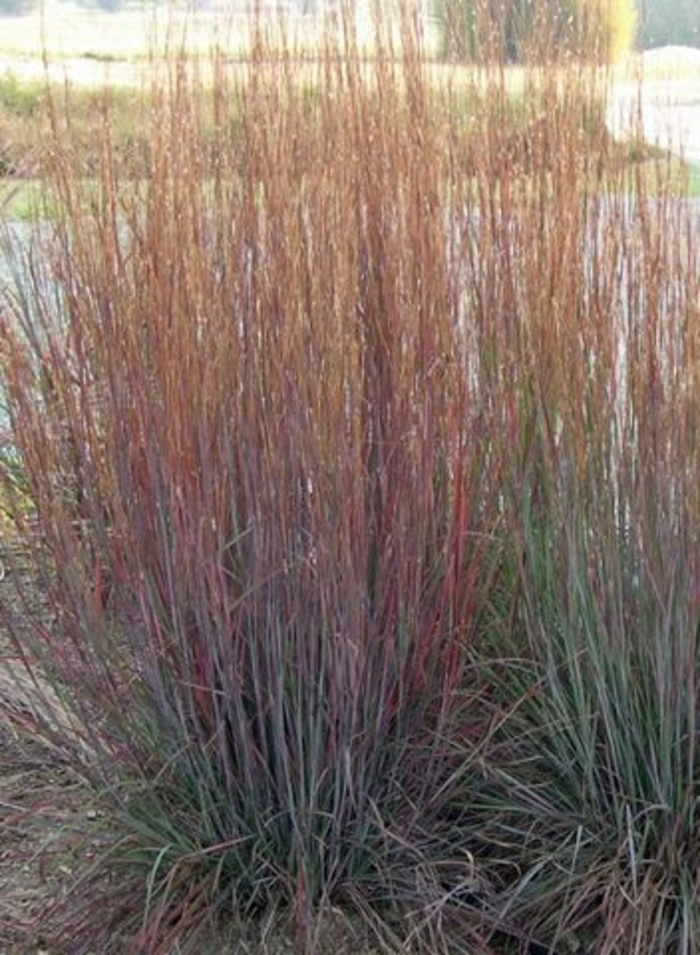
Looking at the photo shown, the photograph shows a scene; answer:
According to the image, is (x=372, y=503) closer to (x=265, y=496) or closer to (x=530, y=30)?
(x=265, y=496)

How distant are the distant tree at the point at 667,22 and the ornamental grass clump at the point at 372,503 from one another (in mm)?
162

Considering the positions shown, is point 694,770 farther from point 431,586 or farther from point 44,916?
point 44,916

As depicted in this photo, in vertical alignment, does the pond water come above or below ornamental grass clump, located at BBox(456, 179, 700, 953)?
above

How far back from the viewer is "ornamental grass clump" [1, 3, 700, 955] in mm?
2373

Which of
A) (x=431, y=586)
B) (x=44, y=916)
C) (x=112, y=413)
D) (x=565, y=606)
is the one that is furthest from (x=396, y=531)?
(x=44, y=916)

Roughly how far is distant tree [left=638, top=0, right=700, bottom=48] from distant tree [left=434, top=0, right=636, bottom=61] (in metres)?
0.05

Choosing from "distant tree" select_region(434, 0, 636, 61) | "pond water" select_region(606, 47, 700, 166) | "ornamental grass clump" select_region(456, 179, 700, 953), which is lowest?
"ornamental grass clump" select_region(456, 179, 700, 953)

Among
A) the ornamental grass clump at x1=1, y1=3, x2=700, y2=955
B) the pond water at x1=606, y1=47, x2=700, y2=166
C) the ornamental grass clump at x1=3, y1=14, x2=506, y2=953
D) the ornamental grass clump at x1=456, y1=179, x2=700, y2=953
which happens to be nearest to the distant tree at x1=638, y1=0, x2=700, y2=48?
the pond water at x1=606, y1=47, x2=700, y2=166

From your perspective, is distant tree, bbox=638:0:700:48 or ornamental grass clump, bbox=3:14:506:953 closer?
ornamental grass clump, bbox=3:14:506:953

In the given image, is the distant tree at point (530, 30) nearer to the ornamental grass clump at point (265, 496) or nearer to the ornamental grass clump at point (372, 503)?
the ornamental grass clump at point (372, 503)

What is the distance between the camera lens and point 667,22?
2633mm

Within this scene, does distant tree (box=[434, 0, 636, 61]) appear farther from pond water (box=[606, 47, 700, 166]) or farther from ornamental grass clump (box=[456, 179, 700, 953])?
ornamental grass clump (box=[456, 179, 700, 953])

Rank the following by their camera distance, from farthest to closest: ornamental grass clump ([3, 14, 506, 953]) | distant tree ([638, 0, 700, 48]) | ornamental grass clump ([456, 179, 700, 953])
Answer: distant tree ([638, 0, 700, 48])
ornamental grass clump ([456, 179, 700, 953])
ornamental grass clump ([3, 14, 506, 953])

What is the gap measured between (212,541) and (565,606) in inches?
26.7
